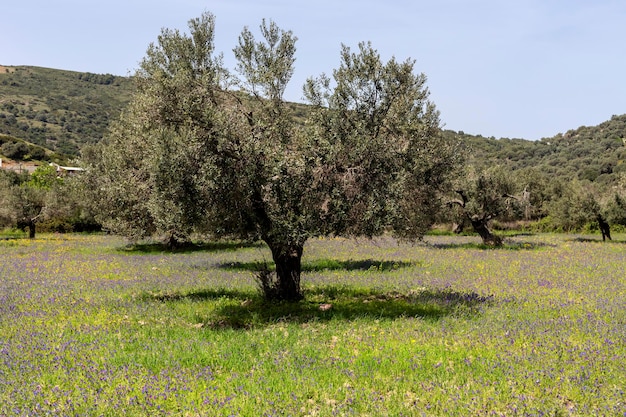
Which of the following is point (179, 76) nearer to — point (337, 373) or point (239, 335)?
point (239, 335)

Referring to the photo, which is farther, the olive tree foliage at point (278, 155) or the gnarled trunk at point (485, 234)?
the gnarled trunk at point (485, 234)

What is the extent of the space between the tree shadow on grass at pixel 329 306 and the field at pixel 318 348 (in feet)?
0.24

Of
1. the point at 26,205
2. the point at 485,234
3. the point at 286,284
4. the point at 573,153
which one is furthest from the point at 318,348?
the point at 573,153

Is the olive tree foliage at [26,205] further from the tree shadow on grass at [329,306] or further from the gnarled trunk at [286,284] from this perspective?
the gnarled trunk at [286,284]

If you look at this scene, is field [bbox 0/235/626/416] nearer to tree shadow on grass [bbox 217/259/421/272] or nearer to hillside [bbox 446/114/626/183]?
tree shadow on grass [bbox 217/259/421/272]

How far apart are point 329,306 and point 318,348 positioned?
4.54 metres

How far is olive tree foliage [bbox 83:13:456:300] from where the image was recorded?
41.4 ft

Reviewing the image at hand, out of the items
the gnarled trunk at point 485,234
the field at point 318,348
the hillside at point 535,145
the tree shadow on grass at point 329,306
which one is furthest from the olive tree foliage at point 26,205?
the hillside at point 535,145

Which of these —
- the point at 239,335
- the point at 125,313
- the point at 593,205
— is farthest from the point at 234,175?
the point at 593,205

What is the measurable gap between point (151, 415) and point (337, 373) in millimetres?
3329

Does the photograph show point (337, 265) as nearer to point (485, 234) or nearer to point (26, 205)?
point (485, 234)

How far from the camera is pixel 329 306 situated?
14867 millimetres

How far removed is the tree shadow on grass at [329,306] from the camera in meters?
13.3

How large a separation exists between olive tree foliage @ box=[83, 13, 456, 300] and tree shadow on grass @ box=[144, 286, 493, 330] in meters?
1.28
